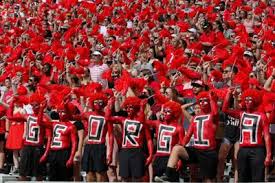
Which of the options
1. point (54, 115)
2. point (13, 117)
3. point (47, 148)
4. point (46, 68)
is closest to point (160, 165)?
point (47, 148)

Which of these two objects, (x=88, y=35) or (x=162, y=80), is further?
(x=88, y=35)

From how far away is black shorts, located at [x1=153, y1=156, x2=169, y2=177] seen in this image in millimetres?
12266

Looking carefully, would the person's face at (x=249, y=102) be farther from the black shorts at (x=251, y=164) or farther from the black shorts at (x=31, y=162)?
the black shorts at (x=31, y=162)

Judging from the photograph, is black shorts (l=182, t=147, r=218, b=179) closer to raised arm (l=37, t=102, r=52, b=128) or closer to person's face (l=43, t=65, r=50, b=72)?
raised arm (l=37, t=102, r=52, b=128)

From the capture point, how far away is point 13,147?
14523 millimetres

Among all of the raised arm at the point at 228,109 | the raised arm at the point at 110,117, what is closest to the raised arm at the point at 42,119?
the raised arm at the point at 110,117

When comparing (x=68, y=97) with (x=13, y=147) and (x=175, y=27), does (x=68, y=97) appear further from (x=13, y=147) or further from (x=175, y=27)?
Result: (x=175, y=27)

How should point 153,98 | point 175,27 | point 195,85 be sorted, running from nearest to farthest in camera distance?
point 195,85 → point 153,98 → point 175,27

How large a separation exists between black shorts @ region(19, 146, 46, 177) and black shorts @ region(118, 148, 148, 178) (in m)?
1.43

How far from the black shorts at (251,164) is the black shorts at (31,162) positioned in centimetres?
294

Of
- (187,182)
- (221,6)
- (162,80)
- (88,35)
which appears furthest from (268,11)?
(187,182)

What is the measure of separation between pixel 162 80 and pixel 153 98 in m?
0.38

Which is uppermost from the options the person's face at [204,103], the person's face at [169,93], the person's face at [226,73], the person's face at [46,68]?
the person's face at [46,68]

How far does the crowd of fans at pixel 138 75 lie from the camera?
40.4 feet
